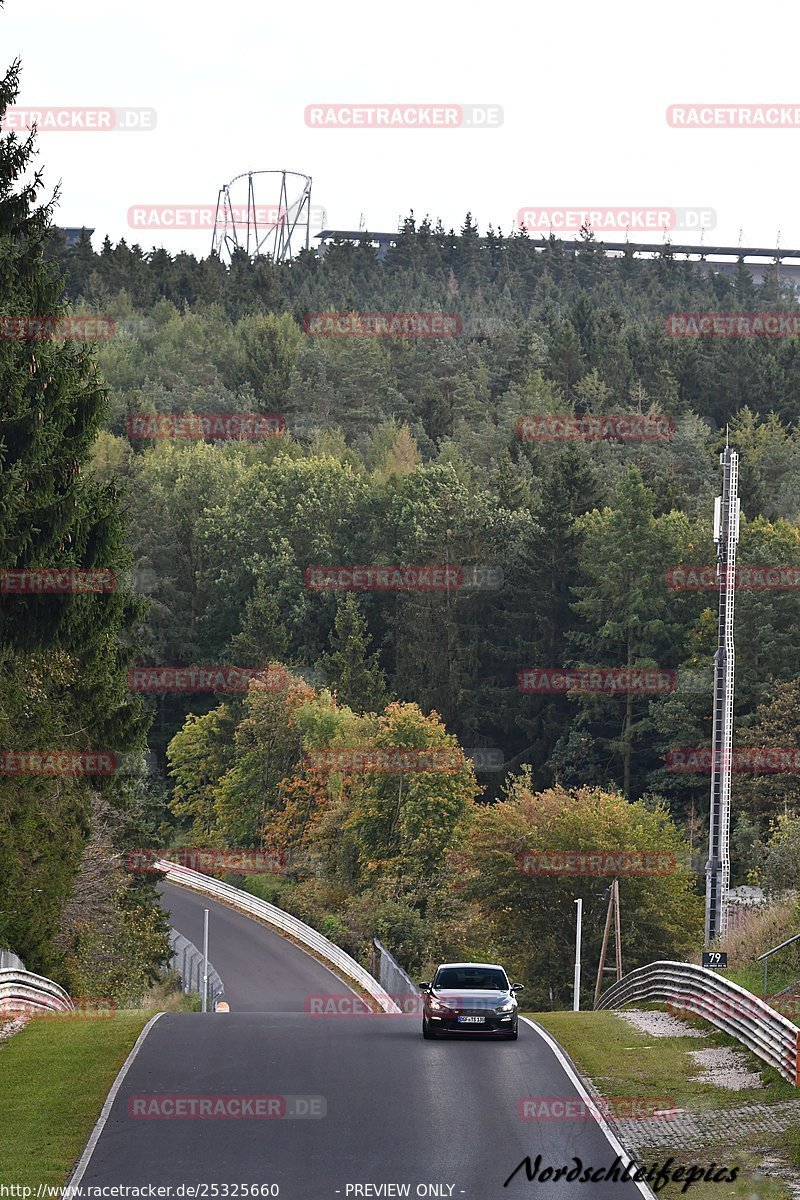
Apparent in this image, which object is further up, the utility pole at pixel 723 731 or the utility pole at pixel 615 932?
the utility pole at pixel 723 731

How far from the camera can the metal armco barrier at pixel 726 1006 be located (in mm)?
22859

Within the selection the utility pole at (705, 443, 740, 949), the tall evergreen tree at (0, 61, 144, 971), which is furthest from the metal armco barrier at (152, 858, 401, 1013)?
the tall evergreen tree at (0, 61, 144, 971)

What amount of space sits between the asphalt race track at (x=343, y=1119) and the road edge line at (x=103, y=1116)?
0.07 m

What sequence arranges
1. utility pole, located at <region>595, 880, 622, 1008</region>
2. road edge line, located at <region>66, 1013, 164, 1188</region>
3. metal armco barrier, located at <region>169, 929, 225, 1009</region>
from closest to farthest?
road edge line, located at <region>66, 1013, 164, 1188</region> < utility pole, located at <region>595, 880, 622, 1008</region> < metal armco barrier, located at <region>169, 929, 225, 1009</region>

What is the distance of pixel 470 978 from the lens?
28375 mm

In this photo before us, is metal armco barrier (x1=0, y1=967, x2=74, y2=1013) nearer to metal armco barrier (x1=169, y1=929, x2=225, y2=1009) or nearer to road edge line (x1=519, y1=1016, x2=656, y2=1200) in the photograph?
road edge line (x1=519, y1=1016, x2=656, y2=1200)

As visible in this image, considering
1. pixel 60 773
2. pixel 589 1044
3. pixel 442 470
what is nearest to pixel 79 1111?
pixel 589 1044

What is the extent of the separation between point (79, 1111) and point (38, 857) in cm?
1867

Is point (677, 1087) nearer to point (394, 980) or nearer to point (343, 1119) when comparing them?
point (343, 1119)

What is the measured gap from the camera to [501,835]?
6819cm

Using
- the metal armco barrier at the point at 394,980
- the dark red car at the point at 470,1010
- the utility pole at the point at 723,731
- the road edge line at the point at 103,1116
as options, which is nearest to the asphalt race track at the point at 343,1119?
the road edge line at the point at 103,1116

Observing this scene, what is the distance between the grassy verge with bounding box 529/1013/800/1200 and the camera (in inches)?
699

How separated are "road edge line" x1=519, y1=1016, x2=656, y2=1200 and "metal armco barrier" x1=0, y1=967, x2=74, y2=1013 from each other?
28.6ft

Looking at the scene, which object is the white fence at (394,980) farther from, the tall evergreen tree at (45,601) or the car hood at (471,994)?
the car hood at (471,994)
